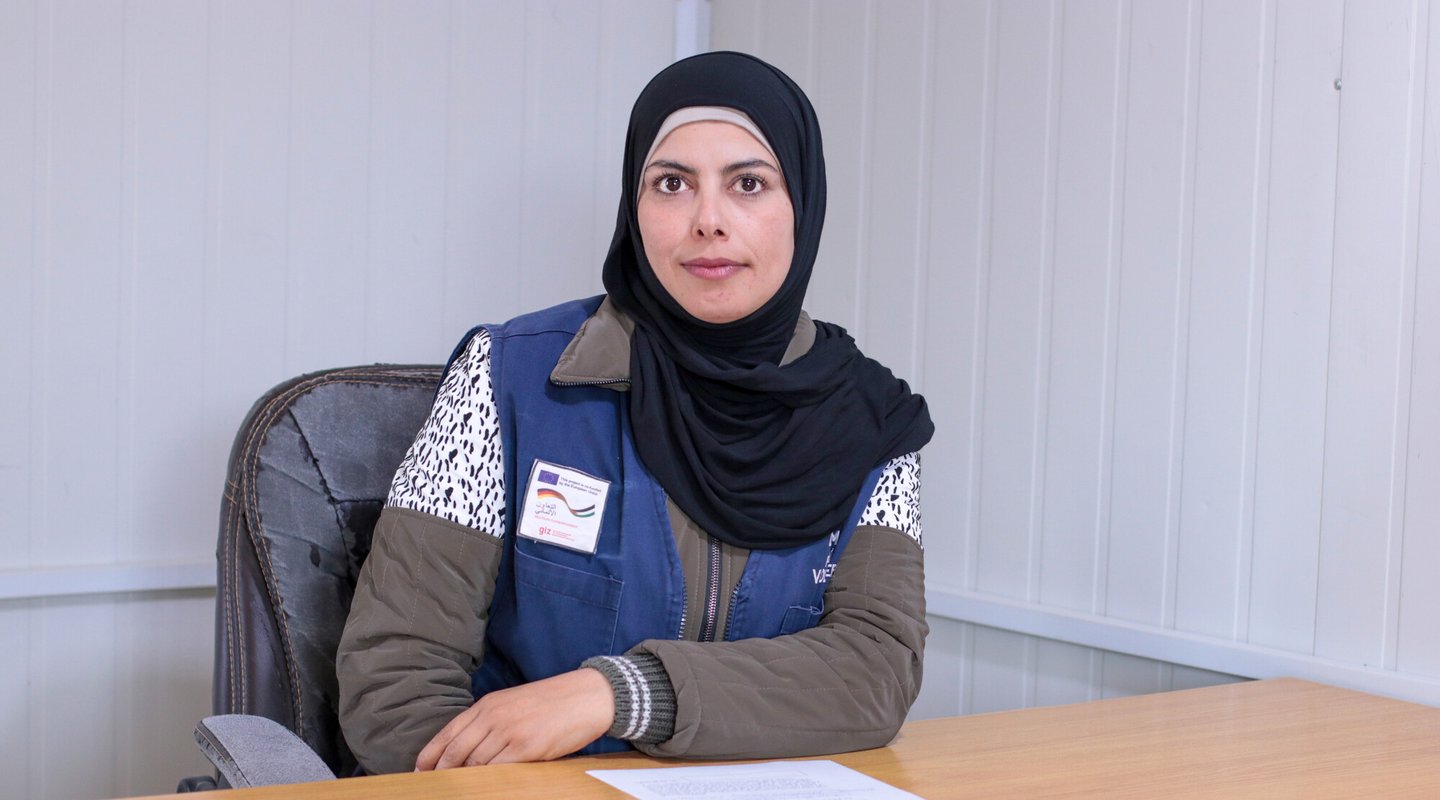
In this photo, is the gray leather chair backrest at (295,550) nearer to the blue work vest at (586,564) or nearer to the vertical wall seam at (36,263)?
the blue work vest at (586,564)

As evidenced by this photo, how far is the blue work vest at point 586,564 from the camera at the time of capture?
1.42 metres

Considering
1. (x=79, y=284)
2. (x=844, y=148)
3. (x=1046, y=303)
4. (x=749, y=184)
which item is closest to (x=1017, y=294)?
(x=1046, y=303)

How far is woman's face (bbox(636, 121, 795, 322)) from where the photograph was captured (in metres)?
1.50

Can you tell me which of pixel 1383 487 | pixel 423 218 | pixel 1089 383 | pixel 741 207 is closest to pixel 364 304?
pixel 423 218

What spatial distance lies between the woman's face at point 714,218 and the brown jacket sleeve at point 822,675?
1.10 feet

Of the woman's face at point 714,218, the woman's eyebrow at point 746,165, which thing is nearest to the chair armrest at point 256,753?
the woman's face at point 714,218

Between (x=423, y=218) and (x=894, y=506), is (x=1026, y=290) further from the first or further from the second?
(x=423, y=218)

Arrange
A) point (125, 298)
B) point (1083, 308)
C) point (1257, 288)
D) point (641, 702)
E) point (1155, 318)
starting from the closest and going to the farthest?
point (641, 702) < point (1257, 288) < point (1155, 318) < point (1083, 308) < point (125, 298)

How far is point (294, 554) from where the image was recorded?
1503mm

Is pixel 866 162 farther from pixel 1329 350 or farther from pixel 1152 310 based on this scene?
pixel 1329 350

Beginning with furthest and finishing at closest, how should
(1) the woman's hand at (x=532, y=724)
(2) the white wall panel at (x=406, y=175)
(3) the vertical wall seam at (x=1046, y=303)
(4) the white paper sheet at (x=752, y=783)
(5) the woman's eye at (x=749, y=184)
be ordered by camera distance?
(2) the white wall panel at (x=406, y=175) → (3) the vertical wall seam at (x=1046, y=303) → (5) the woman's eye at (x=749, y=184) → (1) the woman's hand at (x=532, y=724) → (4) the white paper sheet at (x=752, y=783)

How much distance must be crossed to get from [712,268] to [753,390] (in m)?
0.15

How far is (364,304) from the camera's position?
7.98 ft

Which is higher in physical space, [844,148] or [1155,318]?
[844,148]
